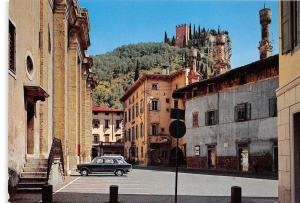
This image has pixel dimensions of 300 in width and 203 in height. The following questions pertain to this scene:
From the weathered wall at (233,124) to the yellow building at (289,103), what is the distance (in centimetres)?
1884

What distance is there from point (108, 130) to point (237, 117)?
49.9 metres

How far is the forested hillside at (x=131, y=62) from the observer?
6547 cm

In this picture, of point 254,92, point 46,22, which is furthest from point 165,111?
point 46,22

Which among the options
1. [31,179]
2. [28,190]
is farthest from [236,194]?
[31,179]

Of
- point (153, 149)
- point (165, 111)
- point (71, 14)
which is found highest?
point (71, 14)

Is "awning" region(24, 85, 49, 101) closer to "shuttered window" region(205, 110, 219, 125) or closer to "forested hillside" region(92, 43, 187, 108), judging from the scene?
"shuttered window" region(205, 110, 219, 125)

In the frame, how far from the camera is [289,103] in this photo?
38.0 feet

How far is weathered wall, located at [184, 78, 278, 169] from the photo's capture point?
3178 centimetres

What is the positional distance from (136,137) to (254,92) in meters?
31.9

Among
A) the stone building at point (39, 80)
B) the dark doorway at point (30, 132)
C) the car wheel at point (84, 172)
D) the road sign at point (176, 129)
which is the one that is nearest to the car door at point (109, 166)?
the car wheel at point (84, 172)

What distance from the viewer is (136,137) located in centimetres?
6369

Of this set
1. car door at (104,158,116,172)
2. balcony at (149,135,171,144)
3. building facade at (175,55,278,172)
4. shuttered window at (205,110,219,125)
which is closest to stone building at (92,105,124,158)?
balcony at (149,135,171,144)

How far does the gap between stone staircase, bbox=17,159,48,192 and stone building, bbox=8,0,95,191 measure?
0.17 feet

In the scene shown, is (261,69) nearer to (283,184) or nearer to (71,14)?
(71,14)
